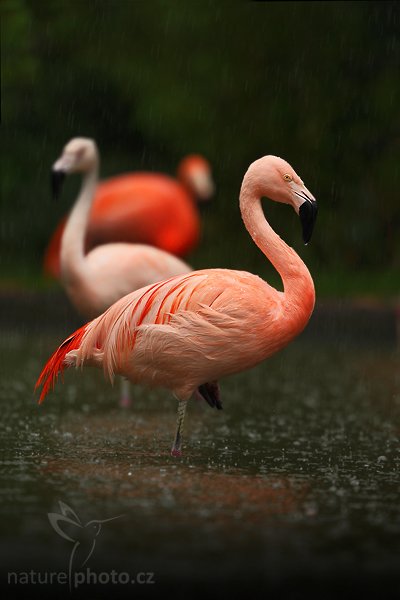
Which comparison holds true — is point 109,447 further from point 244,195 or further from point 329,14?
point 329,14

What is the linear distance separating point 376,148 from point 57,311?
5672 mm

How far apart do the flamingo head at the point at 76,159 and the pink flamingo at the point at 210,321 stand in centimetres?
368

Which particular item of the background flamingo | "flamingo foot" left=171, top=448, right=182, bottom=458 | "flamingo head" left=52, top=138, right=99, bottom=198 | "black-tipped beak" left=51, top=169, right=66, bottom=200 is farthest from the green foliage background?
"flamingo foot" left=171, top=448, right=182, bottom=458

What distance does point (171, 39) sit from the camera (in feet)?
59.5

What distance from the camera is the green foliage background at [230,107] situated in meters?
17.2

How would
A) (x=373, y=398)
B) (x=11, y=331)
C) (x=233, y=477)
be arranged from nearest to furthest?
(x=233, y=477) → (x=373, y=398) → (x=11, y=331)

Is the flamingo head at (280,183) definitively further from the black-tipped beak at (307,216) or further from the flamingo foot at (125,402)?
the flamingo foot at (125,402)

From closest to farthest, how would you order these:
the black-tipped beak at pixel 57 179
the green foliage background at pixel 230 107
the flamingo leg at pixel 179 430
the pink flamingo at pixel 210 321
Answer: the pink flamingo at pixel 210 321 < the flamingo leg at pixel 179 430 < the black-tipped beak at pixel 57 179 < the green foliage background at pixel 230 107

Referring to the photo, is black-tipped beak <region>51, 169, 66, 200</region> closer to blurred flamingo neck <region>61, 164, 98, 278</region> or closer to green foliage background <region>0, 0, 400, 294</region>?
blurred flamingo neck <region>61, 164, 98, 278</region>

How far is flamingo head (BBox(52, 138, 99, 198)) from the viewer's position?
416 inches

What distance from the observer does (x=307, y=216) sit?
6.66 m

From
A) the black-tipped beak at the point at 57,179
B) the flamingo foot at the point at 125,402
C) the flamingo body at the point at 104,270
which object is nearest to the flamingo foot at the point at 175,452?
the flamingo foot at the point at 125,402

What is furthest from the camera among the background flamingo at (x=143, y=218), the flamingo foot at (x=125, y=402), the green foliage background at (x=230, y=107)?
the green foliage background at (x=230, y=107)

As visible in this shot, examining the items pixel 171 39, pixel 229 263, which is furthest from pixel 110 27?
pixel 229 263
